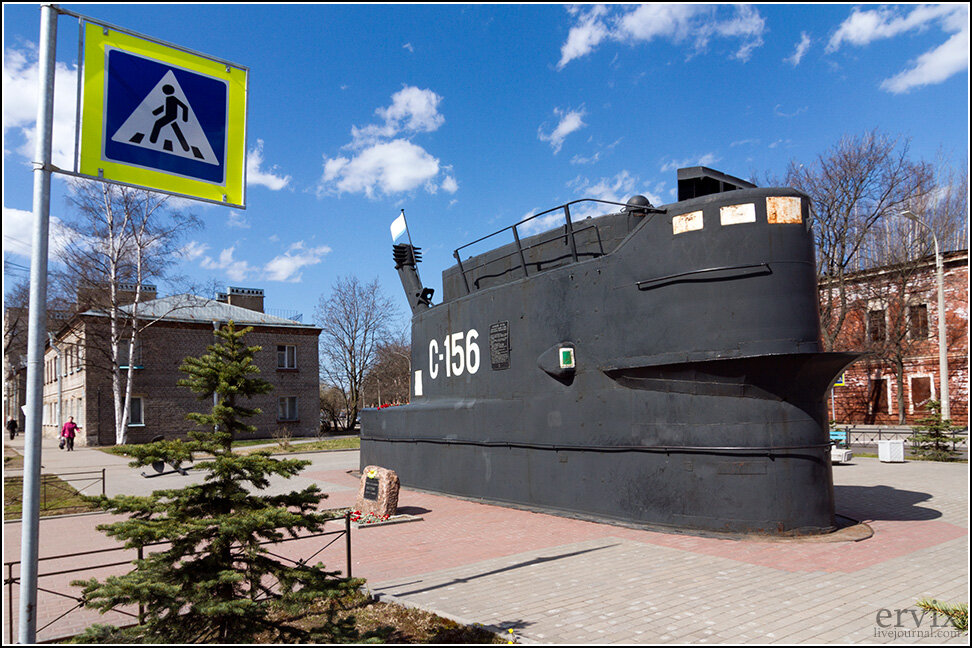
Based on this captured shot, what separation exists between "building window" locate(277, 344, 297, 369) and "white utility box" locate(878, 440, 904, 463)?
103ft

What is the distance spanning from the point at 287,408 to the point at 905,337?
3441 cm

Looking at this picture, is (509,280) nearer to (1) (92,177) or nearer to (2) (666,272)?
(2) (666,272)

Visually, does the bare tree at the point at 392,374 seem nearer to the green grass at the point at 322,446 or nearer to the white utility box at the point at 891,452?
the green grass at the point at 322,446

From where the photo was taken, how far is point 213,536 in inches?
187

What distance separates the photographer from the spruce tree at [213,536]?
448cm

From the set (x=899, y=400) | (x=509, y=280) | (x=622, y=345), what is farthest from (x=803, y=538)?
(x=899, y=400)

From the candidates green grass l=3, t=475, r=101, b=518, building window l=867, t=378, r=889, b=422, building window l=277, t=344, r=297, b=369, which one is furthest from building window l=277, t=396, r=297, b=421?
building window l=867, t=378, r=889, b=422

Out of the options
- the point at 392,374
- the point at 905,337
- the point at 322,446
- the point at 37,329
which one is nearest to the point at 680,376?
the point at 37,329

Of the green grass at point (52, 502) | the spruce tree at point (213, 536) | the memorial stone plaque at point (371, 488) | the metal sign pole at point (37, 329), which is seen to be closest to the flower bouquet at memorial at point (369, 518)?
the memorial stone plaque at point (371, 488)

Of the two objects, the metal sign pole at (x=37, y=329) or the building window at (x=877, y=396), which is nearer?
the metal sign pole at (x=37, y=329)

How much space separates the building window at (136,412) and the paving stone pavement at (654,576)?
85.0 ft

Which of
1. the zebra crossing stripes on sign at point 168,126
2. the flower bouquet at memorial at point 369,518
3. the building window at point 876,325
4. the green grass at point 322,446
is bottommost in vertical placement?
the green grass at point 322,446

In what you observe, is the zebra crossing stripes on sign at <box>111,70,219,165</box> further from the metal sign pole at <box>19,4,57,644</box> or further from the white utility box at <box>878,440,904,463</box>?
the white utility box at <box>878,440,904,463</box>

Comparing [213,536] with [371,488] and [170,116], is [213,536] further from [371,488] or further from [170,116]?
[371,488]
